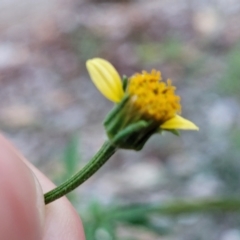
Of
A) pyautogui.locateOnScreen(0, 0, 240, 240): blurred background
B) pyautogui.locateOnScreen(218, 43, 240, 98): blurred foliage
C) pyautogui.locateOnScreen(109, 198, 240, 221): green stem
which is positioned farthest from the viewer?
pyautogui.locateOnScreen(218, 43, 240, 98): blurred foliage

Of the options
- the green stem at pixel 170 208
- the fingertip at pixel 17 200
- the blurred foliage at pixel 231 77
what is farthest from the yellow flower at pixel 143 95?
the blurred foliage at pixel 231 77

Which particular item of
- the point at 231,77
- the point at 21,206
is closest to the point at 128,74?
the point at 231,77

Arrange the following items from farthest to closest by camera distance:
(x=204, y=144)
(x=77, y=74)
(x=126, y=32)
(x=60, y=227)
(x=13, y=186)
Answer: (x=126, y=32), (x=77, y=74), (x=204, y=144), (x=60, y=227), (x=13, y=186)

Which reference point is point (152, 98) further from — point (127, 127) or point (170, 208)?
point (170, 208)

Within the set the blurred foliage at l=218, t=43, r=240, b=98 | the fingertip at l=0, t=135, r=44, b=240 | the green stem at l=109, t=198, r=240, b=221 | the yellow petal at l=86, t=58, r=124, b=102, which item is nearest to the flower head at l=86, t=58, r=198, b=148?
the yellow petal at l=86, t=58, r=124, b=102

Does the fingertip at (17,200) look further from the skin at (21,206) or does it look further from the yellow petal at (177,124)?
the yellow petal at (177,124)

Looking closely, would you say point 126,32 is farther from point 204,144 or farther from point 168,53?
point 204,144

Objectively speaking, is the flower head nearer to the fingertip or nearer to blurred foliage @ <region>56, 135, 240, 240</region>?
the fingertip

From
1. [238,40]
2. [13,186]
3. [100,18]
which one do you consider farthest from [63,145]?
[13,186]
